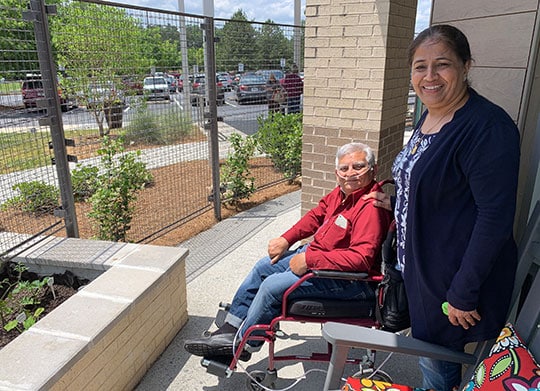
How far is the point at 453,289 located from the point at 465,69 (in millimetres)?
830

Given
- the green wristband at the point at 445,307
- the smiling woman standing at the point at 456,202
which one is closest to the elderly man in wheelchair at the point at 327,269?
the smiling woman standing at the point at 456,202

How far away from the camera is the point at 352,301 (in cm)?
212

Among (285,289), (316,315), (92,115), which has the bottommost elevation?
(316,315)

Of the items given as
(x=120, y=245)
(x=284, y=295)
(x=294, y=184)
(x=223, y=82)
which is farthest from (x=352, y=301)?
(x=294, y=184)

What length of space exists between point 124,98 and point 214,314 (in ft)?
8.17

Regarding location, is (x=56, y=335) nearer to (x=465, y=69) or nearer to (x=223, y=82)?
(x=465, y=69)

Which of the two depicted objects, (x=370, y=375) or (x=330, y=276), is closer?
(x=330, y=276)

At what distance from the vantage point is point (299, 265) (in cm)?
221

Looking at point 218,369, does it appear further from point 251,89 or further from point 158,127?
point 251,89

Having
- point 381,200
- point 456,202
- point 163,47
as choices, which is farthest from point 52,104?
point 456,202

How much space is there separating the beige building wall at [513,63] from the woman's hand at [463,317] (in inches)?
28.3

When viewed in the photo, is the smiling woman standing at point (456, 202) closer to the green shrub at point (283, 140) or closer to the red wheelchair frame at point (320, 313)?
the red wheelchair frame at point (320, 313)

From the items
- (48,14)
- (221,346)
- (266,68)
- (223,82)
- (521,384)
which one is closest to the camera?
(521,384)

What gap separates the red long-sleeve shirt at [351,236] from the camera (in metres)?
2.09
